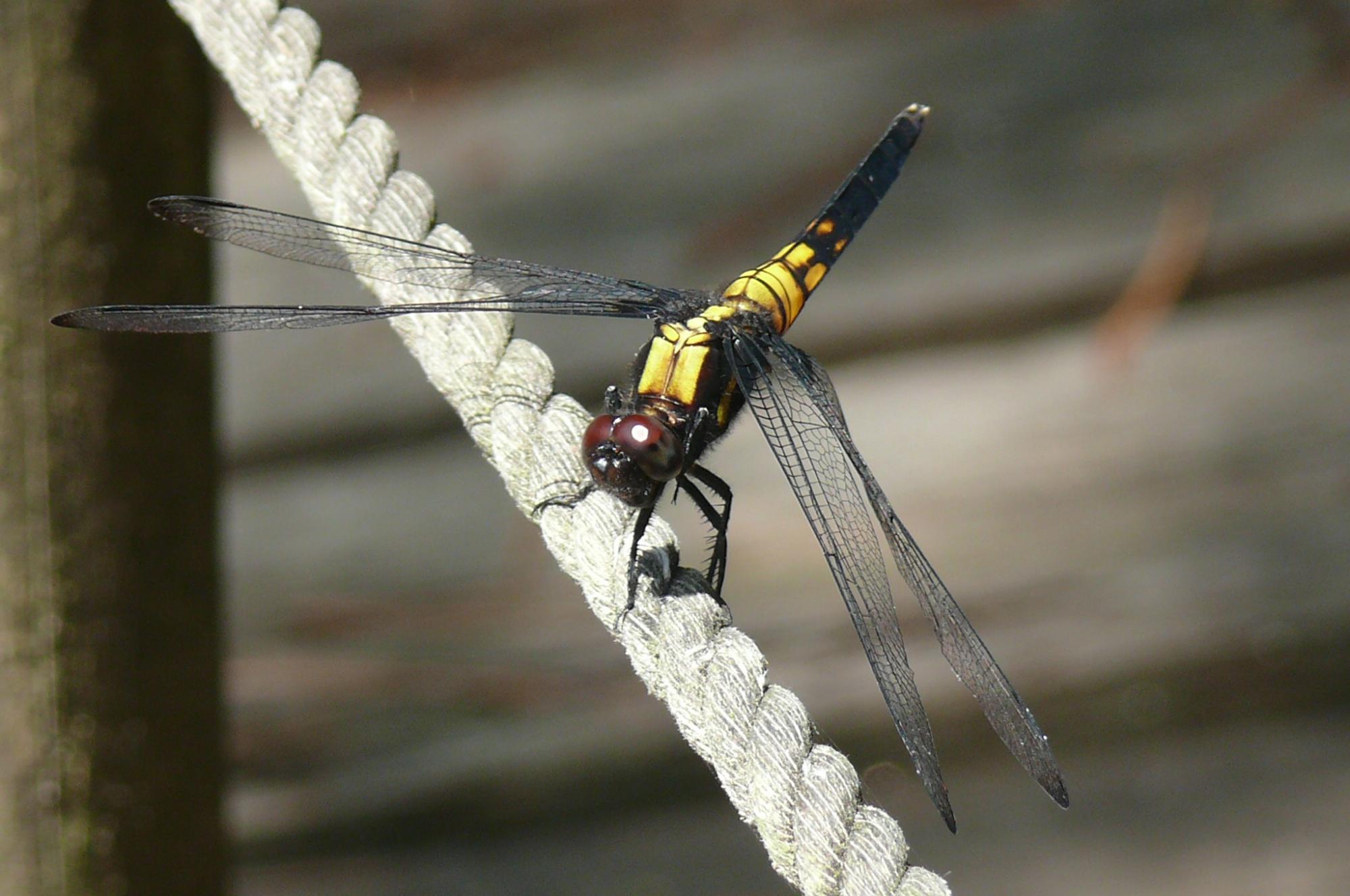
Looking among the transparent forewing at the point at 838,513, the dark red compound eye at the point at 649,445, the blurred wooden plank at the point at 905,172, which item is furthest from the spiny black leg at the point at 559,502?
the blurred wooden plank at the point at 905,172

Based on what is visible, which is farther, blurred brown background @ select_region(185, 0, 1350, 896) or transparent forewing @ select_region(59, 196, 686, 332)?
blurred brown background @ select_region(185, 0, 1350, 896)

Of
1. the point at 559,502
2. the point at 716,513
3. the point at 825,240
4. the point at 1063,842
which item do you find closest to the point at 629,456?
the point at 559,502

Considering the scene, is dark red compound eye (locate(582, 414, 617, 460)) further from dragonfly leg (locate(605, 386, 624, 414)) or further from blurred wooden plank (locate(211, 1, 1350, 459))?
blurred wooden plank (locate(211, 1, 1350, 459))

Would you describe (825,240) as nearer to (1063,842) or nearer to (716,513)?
(716,513)

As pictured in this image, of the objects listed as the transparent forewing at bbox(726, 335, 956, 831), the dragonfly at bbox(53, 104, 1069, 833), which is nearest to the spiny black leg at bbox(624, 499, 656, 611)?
the dragonfly at bbox(53, 104, 1069, 833)

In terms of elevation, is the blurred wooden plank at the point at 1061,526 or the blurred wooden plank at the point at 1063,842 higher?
the blurred wooden plank at the point at 1061,526

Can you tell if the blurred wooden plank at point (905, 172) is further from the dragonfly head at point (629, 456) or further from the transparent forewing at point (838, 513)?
the dragonfly head at point (629, 456)
